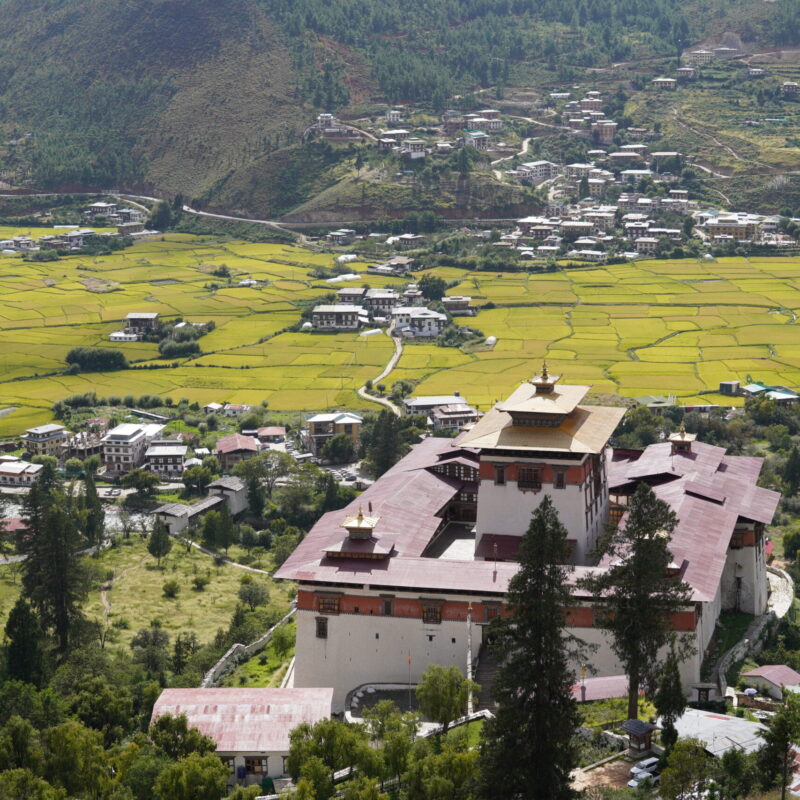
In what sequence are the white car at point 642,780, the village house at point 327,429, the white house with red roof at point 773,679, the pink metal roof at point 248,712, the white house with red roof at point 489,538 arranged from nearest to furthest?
the white car at point 642,780 → the pink metal roof at point 248,712 → the white house with red roof at point 773,679 → the white house with red roof at point 489,538 → the village house at point 327,429

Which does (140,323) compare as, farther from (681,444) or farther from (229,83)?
(229,83)

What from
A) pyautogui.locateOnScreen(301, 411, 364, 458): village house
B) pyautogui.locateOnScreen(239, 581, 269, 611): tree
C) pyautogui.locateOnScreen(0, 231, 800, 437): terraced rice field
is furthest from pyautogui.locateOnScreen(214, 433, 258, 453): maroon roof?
pyautogui.locateOnScreen(239, 581, 269, 611): tree

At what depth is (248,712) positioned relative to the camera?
1542 inches

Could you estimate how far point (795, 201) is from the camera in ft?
483

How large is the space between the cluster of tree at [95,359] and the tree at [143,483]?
87.7 feet

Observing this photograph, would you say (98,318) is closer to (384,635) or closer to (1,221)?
(1,221)

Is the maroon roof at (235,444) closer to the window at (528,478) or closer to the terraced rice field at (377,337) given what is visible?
the terraced rice field at (377,337)

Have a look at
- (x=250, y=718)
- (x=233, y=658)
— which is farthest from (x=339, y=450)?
(x=250, y=718)

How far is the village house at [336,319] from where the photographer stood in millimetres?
112938

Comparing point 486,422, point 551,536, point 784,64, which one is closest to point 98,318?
point 486,422

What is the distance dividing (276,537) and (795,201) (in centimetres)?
9600

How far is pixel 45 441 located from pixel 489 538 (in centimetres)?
4297

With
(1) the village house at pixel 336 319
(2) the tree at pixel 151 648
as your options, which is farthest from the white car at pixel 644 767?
(1) the village house at pixel 336 319

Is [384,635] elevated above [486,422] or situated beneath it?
situated beneath
